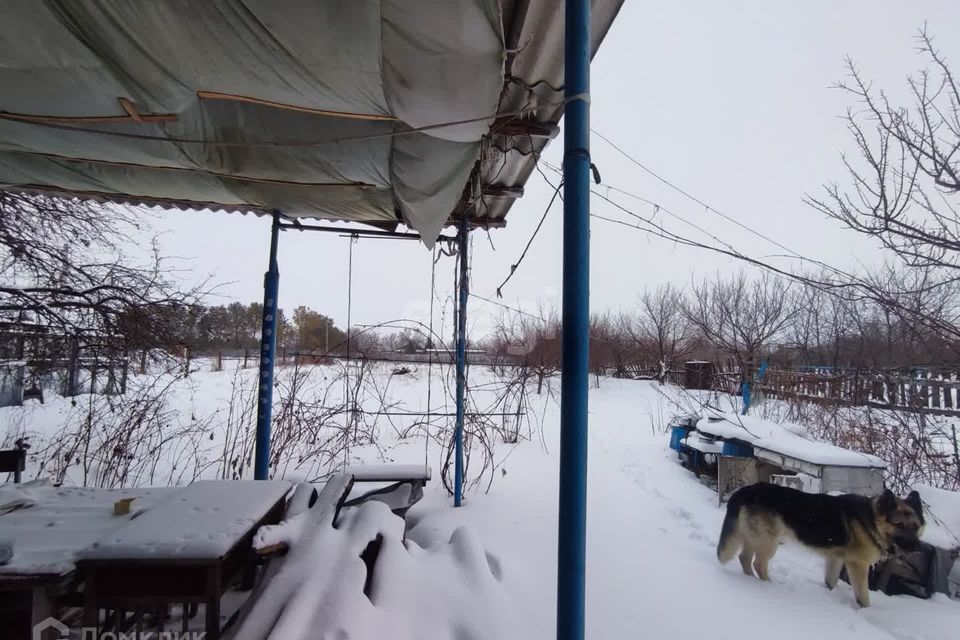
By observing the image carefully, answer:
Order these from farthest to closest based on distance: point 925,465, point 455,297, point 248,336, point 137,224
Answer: point 248,336 < point 137,224 < point 925,465 < point 455,297

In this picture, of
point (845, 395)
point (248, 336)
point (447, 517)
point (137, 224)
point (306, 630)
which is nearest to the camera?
point (306, 630)

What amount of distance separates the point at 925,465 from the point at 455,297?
469 cm

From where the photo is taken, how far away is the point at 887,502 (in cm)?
192

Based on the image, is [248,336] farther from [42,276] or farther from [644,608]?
[644,608]

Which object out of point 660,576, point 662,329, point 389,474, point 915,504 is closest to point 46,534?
point 389,474

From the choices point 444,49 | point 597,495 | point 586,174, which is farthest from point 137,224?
point 597,495

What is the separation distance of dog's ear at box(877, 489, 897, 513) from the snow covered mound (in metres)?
2.08

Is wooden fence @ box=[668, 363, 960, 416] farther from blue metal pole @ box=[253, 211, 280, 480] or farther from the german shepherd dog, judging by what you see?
blue metal pole @ box=[253, 211, 280, 480]

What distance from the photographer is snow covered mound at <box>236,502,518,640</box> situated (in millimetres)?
1248

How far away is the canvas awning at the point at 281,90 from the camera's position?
114 centimetres

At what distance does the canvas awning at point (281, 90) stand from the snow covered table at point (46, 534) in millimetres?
1737

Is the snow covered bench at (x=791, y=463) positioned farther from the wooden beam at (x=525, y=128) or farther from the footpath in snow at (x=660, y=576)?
the wooden beam at (x=525, y=128)

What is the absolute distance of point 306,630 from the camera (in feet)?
3.93

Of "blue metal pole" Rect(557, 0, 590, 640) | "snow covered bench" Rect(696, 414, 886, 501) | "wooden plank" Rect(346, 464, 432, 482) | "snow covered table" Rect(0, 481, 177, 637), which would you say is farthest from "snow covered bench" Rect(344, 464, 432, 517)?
"snow covered bench" Rect(696, 414, 886, 501)
